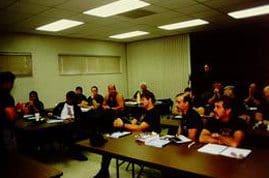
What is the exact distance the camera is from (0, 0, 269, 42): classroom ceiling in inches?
173

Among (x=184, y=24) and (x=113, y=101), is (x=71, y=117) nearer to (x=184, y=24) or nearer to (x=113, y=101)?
(x=113, y=101)

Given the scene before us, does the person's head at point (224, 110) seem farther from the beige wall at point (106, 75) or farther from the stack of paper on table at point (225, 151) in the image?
the beige wall at point (106, 75)

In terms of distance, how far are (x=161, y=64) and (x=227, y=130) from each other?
6.15m

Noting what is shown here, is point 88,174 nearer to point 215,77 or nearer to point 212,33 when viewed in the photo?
point 215,77

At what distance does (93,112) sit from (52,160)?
4.09 feet

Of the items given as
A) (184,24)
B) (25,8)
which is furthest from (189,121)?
(184,24)

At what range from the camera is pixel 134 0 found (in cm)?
425

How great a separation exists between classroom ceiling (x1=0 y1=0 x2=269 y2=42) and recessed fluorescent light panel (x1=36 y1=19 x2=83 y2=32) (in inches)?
8.0

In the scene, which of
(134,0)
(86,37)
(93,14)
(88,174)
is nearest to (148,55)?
(86,37)

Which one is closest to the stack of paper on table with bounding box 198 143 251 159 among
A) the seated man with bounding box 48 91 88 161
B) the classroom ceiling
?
the classroom ceiling

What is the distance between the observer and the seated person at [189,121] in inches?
125

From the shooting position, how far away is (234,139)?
2809mm

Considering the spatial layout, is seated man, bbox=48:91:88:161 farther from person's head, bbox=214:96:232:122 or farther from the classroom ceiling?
person's head, bbox=214:96:232:122

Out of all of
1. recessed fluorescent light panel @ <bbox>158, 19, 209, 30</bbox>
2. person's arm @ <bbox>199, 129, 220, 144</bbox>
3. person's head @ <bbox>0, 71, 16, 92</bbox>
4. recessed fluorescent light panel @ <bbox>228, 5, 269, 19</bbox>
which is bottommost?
person's arm @ <bbox>199, 129, 220, 144</bbox>
